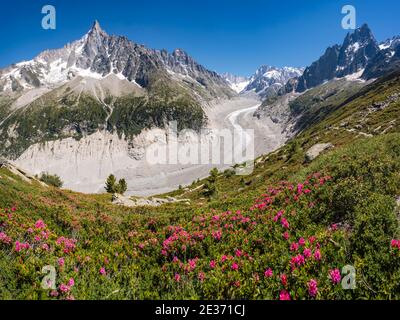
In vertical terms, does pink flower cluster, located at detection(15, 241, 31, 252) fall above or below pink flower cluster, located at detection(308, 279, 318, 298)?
above

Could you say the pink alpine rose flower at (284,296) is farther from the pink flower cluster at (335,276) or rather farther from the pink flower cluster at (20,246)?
the pink flower cluster at (20,246)

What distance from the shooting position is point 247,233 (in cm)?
1211

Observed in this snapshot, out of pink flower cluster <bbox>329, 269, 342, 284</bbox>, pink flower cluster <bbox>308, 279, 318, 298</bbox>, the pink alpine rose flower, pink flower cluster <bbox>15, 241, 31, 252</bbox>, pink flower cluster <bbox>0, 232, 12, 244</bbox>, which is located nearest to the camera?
the pink alpine rose flower

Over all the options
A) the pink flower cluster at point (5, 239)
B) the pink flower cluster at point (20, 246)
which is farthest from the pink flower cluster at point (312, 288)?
the pink flower cluster at point (5, 239)

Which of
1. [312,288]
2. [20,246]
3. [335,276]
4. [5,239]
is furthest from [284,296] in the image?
[5,239]

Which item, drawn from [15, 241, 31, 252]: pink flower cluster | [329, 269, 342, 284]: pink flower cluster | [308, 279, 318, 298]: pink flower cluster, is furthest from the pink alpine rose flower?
[15, 241, 31, 252]: pink flower cluster

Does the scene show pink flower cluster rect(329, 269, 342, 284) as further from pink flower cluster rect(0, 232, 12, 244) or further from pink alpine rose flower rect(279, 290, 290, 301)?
pink flower cluster rect(0, 232, 12, 244)

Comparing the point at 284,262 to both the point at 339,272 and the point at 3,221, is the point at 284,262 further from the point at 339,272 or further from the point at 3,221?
the point at 3,221

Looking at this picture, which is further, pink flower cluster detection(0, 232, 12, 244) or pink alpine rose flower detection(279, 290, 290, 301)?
Answer: pink flower cluster detection(0, 232, 12, 244)

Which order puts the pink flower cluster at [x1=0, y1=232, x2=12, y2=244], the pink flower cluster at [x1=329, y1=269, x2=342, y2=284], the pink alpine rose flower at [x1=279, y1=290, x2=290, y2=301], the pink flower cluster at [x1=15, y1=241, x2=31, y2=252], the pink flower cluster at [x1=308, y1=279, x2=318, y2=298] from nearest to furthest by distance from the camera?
1. the pink alpine rose flower at [x1=279, y1=290, x2=290, y2=301]
2. the pink flower cluster at [x1=308, y1=279, x2=318, y2=298]
3. the pink flower cluster at [x1=329, y1=269, x2=342, y2=284]
4. the pink flower cluster at [x1=15, y1=241, x2=31, y2=252]
5. the pink flower cluster at [x1=0, y1=232, x2=12, y2=244]

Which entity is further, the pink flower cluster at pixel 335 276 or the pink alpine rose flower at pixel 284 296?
the pink flower cluster at pixel 335 276
